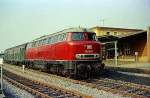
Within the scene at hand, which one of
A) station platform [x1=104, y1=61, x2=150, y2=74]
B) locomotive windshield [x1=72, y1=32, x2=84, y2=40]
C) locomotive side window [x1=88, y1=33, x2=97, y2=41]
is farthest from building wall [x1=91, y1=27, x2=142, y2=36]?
locomotive windshield [x1=72, y1=32, x2=84, y2=40]

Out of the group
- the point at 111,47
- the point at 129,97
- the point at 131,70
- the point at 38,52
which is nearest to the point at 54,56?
the point at 38,52

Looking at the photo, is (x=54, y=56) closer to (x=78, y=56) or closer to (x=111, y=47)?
(x=78, y=56)

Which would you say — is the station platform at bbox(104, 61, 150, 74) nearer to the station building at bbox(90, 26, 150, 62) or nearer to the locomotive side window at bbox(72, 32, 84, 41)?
the station building at bbox(90, 26, 150, 62)

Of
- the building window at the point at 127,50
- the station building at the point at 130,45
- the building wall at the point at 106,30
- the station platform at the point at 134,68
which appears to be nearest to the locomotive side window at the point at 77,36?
the station platform at the point at 134,68

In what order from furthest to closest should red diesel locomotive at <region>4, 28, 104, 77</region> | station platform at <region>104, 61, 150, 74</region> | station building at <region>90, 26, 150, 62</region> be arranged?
Result: station building at <region>90, 26, 150, 62</region> → station platform at <region>104, 61, 150, 74</region> → red diesel locomotive at <region>4, 28, 104, 77</region>

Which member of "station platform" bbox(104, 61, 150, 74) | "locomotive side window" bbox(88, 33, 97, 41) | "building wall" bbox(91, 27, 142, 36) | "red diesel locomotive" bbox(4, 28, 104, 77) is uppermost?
"building wall" bbox(91, 27, 142, 36)

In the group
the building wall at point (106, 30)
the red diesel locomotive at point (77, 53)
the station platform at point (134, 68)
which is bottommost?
the station platform at point (134, 68)

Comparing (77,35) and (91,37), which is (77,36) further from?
(91,37)

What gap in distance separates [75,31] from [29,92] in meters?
5.76

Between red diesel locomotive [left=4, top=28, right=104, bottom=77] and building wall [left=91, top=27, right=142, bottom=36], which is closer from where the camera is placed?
red diesel locomotive [left=4, top=28, right=104, bottom=77]

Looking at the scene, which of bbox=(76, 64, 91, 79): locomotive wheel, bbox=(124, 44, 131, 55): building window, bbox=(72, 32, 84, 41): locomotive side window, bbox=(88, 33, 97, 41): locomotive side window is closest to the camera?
bbox=(76, 64, 91, 79): locomotive wheel

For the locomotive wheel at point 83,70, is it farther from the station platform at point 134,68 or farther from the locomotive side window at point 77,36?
the station platform at point 134,68

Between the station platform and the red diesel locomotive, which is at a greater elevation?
the red diesel locomotive

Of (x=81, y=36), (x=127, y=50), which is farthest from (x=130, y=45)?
(x=81, y=36)
